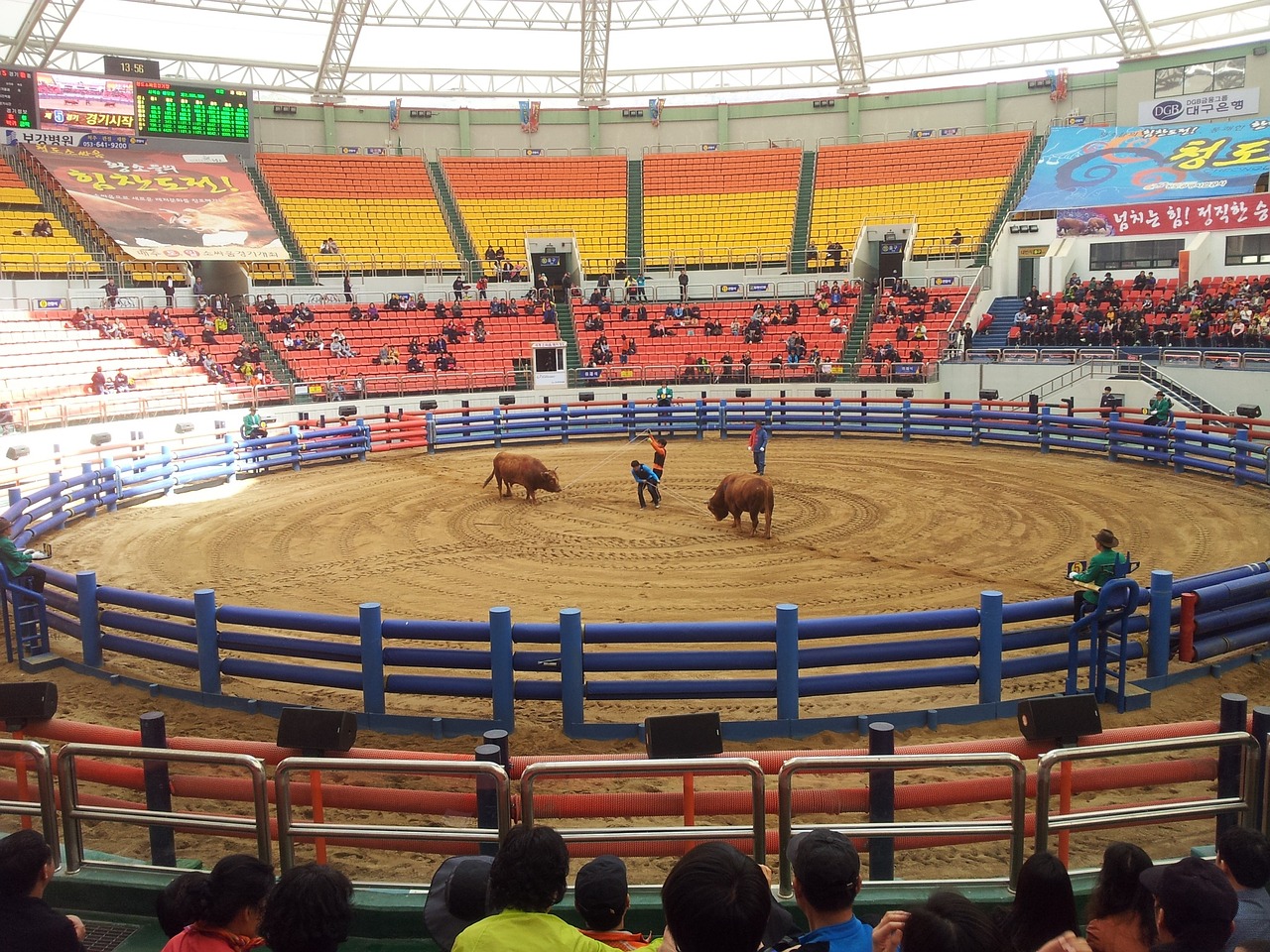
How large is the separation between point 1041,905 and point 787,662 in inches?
202

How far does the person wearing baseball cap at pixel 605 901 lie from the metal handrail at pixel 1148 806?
2.25m

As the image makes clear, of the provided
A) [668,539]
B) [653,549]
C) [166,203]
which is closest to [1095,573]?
[653,549]

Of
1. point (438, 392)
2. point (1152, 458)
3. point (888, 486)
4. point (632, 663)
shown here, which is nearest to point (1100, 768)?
point (632, 663)

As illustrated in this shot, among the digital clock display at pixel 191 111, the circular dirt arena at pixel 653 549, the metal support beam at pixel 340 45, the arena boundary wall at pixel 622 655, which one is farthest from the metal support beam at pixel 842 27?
the arena boundary wall at pixel 622 655

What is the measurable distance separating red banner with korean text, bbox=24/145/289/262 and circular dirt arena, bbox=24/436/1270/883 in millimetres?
21706

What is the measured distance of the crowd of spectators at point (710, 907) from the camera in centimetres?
321

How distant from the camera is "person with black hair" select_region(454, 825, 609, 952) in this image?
3.56 m

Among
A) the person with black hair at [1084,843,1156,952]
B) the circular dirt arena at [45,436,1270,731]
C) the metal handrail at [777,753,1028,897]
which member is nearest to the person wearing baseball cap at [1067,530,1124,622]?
the circular dirt arena at [45,436,1270,731]

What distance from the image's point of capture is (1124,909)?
3.93 meters

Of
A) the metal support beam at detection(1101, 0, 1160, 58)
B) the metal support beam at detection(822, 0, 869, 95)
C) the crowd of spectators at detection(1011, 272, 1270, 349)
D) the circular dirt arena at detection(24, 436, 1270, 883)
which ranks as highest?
the metal support beam at detection(822, 0, 869, 95)

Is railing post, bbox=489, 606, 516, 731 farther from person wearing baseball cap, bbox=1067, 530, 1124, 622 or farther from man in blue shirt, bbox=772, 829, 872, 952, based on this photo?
man in blue shirt, bbox=772, 829, 872, 952

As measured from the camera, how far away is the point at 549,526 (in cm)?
1780

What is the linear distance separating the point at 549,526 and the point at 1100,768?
12.5 meters

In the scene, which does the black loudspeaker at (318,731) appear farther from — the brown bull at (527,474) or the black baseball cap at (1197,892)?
the brown bull at (527,474)
